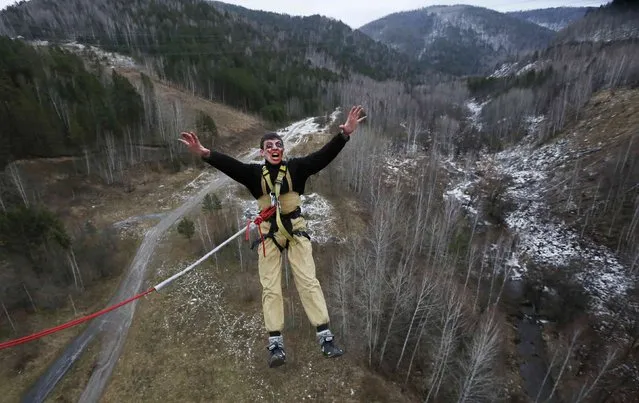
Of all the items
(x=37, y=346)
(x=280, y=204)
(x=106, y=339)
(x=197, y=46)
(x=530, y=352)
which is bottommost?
(x=530, y=352)

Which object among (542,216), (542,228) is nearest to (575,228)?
(542,228)

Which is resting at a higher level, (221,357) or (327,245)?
(327,245)

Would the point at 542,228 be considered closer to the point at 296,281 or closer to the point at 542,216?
Result: the point at 542,216

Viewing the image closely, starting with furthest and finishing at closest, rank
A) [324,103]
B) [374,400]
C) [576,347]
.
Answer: [324,103] → [576,347] → [374,400]

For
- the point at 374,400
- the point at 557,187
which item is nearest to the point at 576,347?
the point at 374,400

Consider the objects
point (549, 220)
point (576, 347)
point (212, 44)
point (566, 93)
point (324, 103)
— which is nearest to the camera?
point (576, 347)

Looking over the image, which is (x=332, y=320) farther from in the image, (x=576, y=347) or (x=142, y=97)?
(x=142, y=97)

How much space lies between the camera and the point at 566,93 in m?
67.5

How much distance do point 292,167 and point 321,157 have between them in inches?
19.6

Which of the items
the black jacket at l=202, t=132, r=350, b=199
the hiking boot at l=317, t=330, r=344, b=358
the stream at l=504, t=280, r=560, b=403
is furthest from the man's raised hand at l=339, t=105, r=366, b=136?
the stream at l=504, t=280, r=560, b=403

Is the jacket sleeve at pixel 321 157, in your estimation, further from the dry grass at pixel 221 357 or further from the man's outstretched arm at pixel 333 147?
the dry grass at pixel 221 357

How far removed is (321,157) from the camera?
221 inches

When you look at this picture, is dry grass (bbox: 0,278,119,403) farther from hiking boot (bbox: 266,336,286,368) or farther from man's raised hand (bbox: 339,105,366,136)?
man's raised hand (bbox: 339,105,366,136)

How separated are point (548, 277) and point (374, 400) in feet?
94.2
